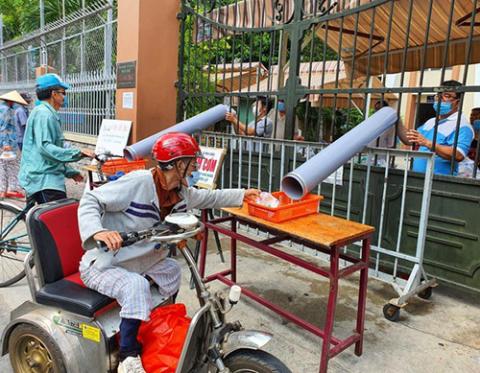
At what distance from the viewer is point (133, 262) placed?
2340 millimetres

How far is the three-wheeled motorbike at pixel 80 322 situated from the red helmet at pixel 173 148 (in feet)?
1.27

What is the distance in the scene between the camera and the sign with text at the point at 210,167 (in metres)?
4.29

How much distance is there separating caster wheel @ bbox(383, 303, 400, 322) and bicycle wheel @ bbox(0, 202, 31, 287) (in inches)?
126

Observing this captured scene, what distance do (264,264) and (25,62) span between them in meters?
10.7

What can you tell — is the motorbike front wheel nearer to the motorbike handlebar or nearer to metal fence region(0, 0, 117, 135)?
the motorbike handlebar

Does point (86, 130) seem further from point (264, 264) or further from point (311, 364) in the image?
point (311, 364)

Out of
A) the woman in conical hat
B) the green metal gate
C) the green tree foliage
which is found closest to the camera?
the green metal gate

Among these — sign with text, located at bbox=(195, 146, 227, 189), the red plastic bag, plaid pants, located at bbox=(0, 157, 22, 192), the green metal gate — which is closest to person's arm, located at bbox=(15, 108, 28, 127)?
plaid pants, located at bbox=(0, 157, 22, 192)

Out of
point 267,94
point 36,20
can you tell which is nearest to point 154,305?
point 267,94

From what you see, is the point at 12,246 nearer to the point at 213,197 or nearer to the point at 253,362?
the point at 213,197

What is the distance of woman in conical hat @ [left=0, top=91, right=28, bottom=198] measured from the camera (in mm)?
7059

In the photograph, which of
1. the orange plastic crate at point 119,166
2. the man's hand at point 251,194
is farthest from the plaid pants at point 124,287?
the orange plastic crate at point 119,166

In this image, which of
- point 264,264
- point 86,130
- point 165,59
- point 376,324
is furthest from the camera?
point 86,130

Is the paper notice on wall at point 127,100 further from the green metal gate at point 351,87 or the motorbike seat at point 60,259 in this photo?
the motorbike seat at point 60,259
